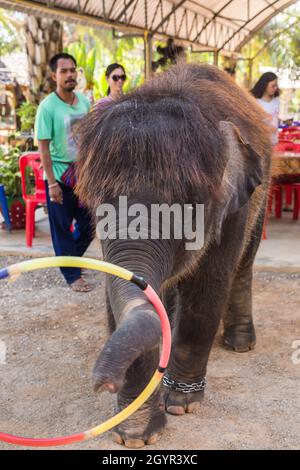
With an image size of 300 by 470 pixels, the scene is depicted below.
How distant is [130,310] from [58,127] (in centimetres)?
347

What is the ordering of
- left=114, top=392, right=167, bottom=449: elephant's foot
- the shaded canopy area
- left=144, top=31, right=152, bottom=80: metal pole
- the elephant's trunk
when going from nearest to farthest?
the elephant's trunk, left=114, top=392, right=167, bottom=449: elephant's foot, the shaded canopy area, left=144, top=31, right=152, bottom=80: metal pole

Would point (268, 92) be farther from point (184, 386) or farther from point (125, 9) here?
point (184, 386)

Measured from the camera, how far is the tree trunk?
10.7 metres

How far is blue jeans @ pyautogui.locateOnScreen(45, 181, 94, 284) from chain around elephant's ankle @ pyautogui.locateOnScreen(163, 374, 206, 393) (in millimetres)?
2287

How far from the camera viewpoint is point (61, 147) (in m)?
5.40

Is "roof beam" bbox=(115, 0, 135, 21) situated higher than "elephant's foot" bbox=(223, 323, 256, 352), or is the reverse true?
"roof beam" bbox=(115, 0, 135, 21)

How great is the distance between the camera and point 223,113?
3170 mm

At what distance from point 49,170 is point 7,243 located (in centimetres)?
231

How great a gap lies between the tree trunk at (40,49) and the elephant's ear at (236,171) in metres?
8.32

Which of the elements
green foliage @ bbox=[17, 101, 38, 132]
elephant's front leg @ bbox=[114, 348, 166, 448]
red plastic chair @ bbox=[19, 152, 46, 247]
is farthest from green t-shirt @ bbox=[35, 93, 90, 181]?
green foliage @ bbox=[17, 101, 38, 132]

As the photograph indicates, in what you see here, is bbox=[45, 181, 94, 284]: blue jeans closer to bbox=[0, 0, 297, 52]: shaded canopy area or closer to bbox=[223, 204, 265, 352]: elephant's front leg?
bbox=[223, 204, 265, 352]: elephant's front leg

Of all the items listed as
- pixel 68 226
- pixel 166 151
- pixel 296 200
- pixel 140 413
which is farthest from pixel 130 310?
pixel 296 200

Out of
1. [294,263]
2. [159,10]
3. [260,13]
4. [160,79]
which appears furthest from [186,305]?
[260,13]
